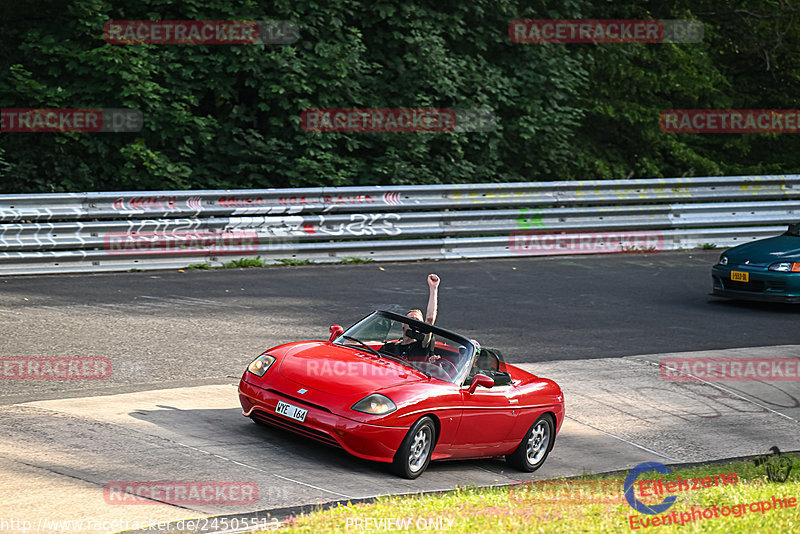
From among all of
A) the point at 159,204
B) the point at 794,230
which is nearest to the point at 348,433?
the point at 159,204

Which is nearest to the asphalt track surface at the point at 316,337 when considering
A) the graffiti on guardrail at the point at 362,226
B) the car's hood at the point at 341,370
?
the car's hood at the point at 341,370

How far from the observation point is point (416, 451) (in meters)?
8.87

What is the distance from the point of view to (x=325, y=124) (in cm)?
2075

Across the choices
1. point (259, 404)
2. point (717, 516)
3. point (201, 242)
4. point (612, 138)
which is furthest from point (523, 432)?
point (612, 138)

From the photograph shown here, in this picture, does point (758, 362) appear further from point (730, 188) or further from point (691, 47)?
point (691, 47)

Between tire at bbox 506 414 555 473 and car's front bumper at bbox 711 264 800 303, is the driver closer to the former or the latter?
tire at bbox 506 414 555 473

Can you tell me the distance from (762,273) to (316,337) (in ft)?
24.7

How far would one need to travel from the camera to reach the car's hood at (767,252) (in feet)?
54.6

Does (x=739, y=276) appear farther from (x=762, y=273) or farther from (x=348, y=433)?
(x=348, y=433)

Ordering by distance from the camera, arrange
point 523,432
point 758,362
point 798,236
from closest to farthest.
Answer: point 523,432, point 758,362, point 798,236

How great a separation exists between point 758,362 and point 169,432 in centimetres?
789

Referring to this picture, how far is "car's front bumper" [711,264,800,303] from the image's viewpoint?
1642cm

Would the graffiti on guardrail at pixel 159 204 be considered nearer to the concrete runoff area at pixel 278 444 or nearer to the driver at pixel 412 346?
the concrete runoff area at pixel 278 444

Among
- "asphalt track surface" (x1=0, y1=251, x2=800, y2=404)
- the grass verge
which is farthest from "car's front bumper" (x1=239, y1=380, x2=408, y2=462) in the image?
"asphalt track surface" (x1=0, y1=251, x2=800, y2=404)
